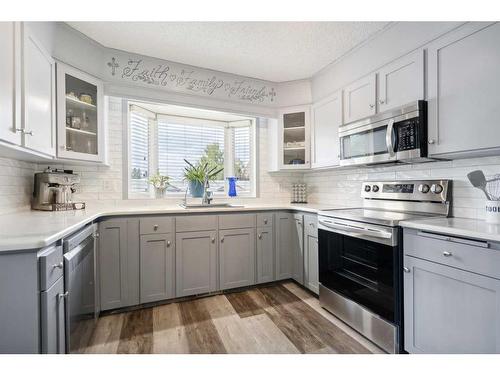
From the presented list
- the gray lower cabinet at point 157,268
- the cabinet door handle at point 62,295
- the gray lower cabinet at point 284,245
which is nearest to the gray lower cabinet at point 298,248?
the gray lower cabinet at point 284,245

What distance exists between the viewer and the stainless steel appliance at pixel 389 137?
179 cm

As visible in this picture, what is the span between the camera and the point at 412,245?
5.16 ft

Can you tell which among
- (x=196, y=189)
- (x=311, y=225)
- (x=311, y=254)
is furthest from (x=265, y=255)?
(x=196, y=189)

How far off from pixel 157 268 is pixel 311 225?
5.00 feet

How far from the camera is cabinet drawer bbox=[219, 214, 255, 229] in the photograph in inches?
101

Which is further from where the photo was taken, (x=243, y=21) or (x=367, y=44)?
(x=367, y=44)

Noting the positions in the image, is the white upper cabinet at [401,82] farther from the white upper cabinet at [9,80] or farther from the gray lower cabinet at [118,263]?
the white upper cabinet at [9,80]

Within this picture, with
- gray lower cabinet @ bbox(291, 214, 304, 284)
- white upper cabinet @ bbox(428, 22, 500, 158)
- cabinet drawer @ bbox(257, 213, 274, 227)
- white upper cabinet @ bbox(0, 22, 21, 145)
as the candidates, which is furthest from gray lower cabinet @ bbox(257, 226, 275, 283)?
white upper cabinet @ bbox(0, 22, 21, 145)

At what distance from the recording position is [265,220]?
9.04 feet

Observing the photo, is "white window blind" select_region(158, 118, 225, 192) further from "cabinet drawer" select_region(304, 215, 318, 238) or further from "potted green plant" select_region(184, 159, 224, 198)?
"cabinet drawer" select_region(304, 215, 318, 238)
